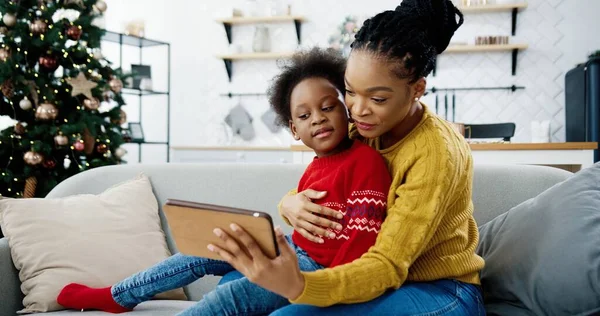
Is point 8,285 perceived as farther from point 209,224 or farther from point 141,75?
point 141,75

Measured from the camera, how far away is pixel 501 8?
15.9ft

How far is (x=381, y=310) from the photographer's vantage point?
103 cm

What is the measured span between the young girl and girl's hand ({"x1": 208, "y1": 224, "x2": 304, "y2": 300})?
0.20 m

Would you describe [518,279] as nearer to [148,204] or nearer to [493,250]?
[493,250]

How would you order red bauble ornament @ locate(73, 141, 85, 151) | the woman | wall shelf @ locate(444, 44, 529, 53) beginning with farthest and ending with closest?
wall shelf @ locate(444, 44, 529, 53) < red bauble ornament @ locate(73, 141, 85, 151) < the woman

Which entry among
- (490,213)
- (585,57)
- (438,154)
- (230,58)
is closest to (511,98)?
(585,57)

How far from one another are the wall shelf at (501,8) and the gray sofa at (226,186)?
3.32m

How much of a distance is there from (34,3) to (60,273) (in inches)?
106

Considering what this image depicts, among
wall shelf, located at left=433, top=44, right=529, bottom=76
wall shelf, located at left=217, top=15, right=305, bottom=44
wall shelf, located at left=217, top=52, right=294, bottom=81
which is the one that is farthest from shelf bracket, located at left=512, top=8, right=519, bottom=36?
wall shelf, located at left=217, top=52, right=294, bottom=81

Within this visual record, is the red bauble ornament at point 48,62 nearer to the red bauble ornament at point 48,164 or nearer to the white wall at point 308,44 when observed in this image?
the red bauble ornament at point 48,164

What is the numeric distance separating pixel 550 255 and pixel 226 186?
3.60ft

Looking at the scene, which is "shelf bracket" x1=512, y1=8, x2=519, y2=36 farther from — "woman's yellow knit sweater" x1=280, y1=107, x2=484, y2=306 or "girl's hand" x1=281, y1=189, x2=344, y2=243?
"girl's hand" x1=281, y1=189, x2=344, y2=243

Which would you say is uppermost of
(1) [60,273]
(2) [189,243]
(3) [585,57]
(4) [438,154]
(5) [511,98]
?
(3) [585,57]

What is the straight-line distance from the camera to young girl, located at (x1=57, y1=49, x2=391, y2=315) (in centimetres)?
113
